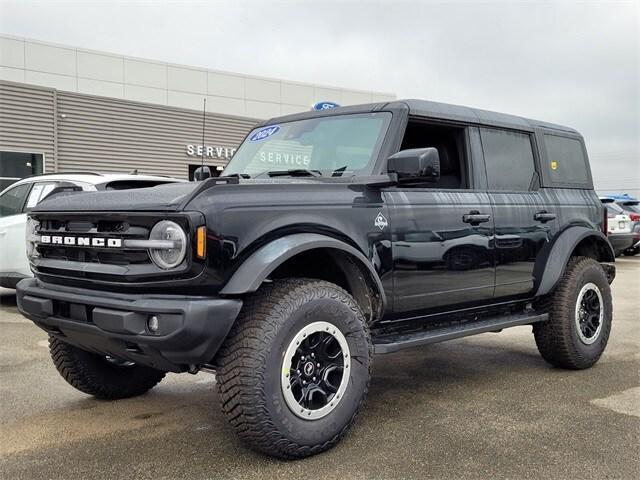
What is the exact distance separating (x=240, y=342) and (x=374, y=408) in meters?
1.41

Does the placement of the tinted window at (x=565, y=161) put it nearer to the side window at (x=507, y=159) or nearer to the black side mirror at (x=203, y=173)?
the side window at (x=507, y=159)

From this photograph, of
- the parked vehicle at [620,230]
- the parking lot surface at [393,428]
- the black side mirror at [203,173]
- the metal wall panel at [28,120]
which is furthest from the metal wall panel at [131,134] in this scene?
the black side mirror at [203,173]

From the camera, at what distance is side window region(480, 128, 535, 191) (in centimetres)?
477

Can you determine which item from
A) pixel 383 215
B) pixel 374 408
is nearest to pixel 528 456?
pixel 374 408

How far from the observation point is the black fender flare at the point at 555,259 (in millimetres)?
4875

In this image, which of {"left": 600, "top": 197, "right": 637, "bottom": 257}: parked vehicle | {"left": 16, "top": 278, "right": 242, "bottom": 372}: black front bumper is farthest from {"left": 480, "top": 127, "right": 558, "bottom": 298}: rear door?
{"left": 600, "top": 197, "right": 637, "bottom": 257}: parked vehicle

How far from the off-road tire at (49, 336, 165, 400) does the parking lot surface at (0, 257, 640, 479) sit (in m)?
0.09

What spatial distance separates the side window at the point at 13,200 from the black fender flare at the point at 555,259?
6.18m

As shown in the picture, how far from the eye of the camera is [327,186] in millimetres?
3541

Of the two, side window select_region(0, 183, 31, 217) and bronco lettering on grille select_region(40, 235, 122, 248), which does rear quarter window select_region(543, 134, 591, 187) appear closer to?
bronco lettering on grille select_region(40, 235, 122, 248)

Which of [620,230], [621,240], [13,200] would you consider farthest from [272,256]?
[620,230]

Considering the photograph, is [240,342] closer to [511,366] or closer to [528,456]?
[528,456]

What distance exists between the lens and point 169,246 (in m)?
2.92

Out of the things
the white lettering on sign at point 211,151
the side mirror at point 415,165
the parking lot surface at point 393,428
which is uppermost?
the white lettering on sign at point 211,151
